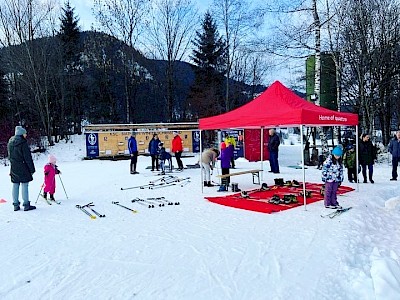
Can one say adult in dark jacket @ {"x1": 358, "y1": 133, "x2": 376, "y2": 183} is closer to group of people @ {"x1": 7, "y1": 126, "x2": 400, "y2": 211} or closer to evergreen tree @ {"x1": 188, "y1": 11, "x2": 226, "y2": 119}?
group of people @ {"x1": 7, "y1": 126, "x2": 400, "y2": 211}

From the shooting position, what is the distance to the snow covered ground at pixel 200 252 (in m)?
3.83

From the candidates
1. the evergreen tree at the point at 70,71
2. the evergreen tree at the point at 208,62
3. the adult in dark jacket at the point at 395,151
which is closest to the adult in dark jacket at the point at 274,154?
the adult in dark jacket at the point at 395,151

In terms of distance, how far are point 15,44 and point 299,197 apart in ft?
78.7

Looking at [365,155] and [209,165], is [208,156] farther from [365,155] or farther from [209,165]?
[365,155]

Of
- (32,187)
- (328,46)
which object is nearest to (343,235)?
(32,187)

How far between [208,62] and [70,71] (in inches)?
458

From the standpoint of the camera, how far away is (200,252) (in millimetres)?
5000

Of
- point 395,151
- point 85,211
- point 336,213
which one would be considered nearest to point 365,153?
point 395,151

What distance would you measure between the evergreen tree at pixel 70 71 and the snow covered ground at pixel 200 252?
22846 millimetres

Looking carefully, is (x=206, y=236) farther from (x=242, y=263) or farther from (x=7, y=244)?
(x=7, y=244)

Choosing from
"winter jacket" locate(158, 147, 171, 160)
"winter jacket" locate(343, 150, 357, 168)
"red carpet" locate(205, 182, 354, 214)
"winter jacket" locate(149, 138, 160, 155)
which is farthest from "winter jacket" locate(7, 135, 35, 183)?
"winter jacket" locate(343, 150, 357, 168)

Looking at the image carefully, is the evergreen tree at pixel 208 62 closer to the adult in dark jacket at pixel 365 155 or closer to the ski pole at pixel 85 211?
the adult in dark jacket at pixel 365 155

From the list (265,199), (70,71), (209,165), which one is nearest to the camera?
(265,199)

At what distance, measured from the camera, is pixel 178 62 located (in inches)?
1258
